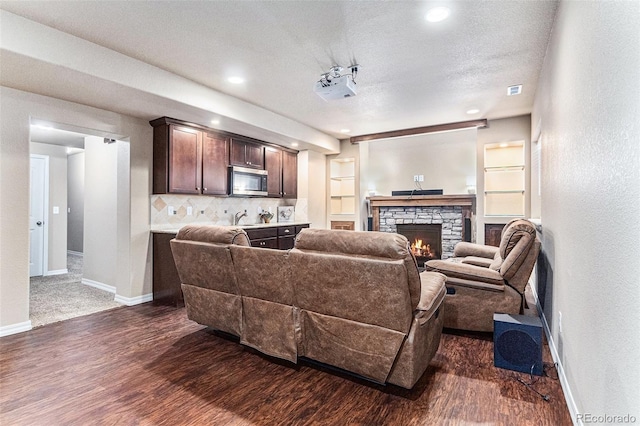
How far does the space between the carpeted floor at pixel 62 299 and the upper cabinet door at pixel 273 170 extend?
2827mm

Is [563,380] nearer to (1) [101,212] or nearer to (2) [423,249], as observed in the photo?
(2) [423,249]

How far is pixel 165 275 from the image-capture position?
4004 mm

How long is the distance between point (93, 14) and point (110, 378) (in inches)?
104

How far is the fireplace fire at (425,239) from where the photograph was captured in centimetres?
621

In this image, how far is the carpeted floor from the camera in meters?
3.58

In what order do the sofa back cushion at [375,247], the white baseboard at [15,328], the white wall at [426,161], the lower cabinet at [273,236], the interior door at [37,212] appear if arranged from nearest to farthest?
the sofa back cushion at [375,247] < the white baseboard at [15,328] < the lower cabinet at [273,236] < the interior door at [37,212] < the white wall at [426,161]

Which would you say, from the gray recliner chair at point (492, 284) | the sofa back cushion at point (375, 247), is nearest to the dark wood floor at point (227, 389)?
the gray recliner chair at point (492, 284)

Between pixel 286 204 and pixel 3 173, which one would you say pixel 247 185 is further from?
pixel 3 173

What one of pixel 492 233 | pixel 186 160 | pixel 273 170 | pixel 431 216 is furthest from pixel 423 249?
pixel 186 160

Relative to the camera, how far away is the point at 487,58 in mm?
3145

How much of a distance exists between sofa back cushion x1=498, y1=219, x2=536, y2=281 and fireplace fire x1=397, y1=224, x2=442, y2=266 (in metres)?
3.30

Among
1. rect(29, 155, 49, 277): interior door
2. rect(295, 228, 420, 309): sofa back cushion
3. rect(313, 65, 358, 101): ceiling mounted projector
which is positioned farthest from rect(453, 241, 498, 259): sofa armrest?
rect(29, 155, 49, 277): interior door

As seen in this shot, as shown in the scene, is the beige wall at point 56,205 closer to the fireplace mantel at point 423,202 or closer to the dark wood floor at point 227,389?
the dark wood floor at point 227,389

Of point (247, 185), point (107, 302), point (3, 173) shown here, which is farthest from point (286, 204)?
point (3, 173)
